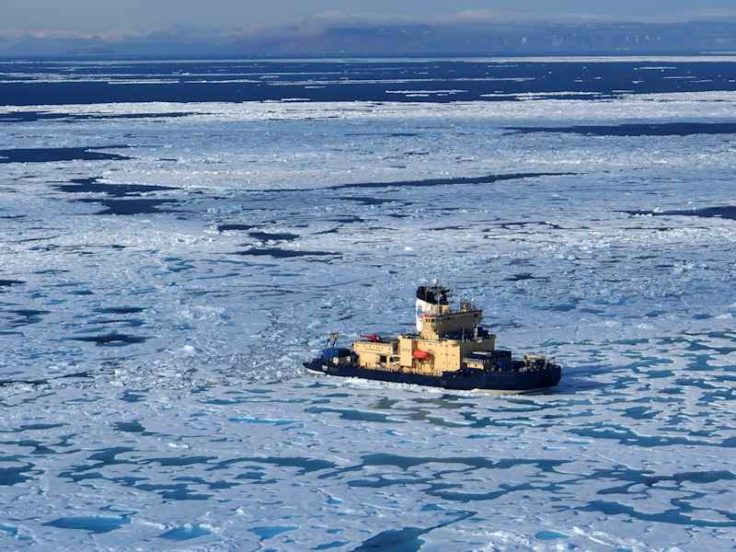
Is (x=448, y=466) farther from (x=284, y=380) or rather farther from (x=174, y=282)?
(x=174, y=282)

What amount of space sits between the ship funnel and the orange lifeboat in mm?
341

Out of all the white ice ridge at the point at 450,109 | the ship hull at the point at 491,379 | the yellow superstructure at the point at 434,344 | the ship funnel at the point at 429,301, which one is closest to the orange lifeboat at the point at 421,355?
the yellow superstructure at the point at 434,344

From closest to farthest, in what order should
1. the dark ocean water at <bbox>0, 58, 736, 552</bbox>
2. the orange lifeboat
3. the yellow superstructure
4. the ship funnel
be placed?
the dark ocean water at <bbox>0, 58, 736, 552</bbox>, the yellow superstructure, the orange lifeboat, the ship funnel

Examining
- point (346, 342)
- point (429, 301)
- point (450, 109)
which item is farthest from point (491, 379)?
point (450, 109)

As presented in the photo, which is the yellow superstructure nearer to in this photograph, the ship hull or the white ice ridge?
the ship hull

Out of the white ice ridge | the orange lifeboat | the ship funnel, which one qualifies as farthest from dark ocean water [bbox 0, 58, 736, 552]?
the white ice ridge

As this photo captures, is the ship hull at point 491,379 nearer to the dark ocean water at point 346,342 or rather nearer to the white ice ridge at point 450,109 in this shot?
the dark ocean water at point 346,342

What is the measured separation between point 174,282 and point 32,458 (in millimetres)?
8252

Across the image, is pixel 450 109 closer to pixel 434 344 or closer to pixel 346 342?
pixel 346 342

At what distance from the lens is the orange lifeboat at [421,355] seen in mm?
14727

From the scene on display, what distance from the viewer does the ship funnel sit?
15.0 m

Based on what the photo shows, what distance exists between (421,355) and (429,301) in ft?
2.16

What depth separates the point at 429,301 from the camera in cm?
1514

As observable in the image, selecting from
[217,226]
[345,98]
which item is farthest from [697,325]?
[345,98]
